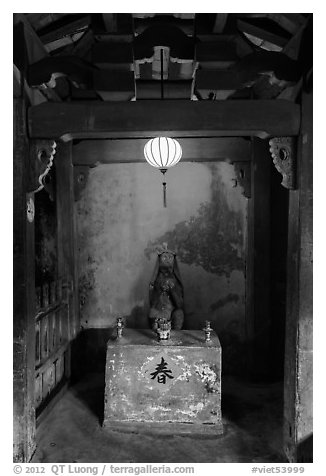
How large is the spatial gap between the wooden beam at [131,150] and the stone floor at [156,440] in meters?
4.04

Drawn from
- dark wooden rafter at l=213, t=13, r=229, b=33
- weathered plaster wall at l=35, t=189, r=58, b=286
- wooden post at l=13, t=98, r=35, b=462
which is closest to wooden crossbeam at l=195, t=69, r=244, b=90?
dark wooden rafter at l=213, t=13, r=229, b=33

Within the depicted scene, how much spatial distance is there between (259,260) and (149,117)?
360cm

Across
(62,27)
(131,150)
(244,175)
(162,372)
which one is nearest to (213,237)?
(244,175)

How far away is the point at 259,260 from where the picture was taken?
6.95 metres

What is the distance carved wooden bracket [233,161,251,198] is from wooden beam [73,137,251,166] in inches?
5.3

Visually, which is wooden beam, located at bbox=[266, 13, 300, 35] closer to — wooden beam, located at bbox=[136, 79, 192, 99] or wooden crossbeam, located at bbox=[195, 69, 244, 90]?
wooden crossbeam, located at bbox=[195, 69, 244, 90]

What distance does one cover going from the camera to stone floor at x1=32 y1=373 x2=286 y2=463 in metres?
4.57

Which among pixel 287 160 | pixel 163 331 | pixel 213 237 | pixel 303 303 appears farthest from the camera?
pixel 213 237

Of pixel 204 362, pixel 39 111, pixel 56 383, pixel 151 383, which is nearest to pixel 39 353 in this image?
pixel 56 383

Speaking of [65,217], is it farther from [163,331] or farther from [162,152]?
[163,331]

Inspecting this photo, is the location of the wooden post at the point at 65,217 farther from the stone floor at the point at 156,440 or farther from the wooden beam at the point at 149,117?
the wooden beam at the point at 149,117

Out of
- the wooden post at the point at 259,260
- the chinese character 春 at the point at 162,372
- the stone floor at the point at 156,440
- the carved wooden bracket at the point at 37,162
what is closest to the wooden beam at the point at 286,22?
the wooden post at the point at 259,260

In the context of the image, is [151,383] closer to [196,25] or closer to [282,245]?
[282,245]

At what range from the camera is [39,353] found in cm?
532
